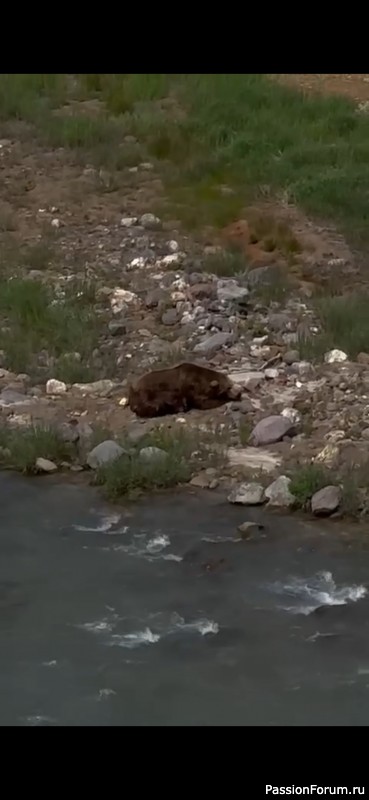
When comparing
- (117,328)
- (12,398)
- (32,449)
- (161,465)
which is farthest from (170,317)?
(161,465)

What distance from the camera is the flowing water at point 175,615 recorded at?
500cm

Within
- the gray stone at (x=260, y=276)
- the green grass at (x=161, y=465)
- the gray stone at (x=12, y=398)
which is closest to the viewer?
the green grass at (x=161, y=465)

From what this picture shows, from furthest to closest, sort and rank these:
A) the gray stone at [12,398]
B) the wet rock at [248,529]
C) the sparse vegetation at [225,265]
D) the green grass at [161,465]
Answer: the sparse vegetation at [225,265] → the gray stone at [12,398] → the green grass at [161,465] → the wet rock at [248,529]

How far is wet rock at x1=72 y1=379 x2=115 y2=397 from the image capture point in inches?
318

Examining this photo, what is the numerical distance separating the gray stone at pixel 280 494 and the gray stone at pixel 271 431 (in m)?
0.56

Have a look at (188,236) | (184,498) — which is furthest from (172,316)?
(184,498)

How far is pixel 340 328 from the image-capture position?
28.1ft

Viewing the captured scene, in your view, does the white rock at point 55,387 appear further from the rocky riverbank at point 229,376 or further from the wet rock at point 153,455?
the wet rock at point 153,455

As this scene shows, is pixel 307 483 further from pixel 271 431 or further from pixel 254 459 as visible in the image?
pixel 271 431

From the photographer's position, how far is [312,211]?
10602 millimetres

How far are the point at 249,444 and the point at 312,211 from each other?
12.5 feet

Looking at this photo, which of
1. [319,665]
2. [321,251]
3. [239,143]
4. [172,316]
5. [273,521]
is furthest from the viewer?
[239,143]

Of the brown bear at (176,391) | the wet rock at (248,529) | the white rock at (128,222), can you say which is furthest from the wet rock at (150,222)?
the wet rock at (248,529)
